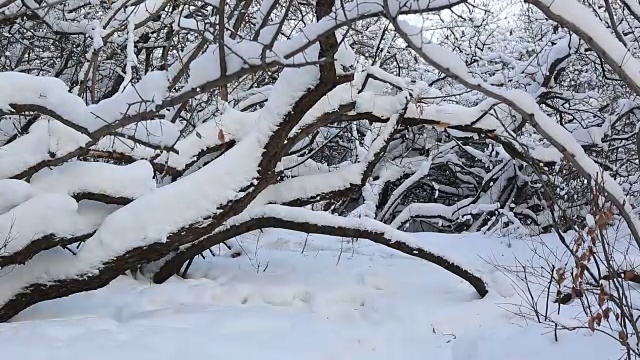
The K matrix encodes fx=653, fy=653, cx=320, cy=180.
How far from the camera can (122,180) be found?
15.7ft

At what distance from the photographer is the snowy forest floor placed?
12.5 feet

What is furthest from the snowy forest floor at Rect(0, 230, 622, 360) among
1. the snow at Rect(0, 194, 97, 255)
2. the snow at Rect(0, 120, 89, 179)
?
the snow at Rect(0, 120, 89, 179)

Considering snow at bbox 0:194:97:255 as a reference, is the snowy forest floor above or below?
below

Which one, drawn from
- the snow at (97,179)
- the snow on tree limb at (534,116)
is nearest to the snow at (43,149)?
the snow at (97,179)

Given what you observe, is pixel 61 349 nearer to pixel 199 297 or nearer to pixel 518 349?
pixel 199 297

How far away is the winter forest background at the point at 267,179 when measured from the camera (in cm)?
317

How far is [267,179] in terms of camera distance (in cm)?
468

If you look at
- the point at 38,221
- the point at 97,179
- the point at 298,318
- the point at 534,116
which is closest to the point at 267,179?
the point at 298,318

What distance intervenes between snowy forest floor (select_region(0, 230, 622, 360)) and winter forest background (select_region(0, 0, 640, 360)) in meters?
0.03

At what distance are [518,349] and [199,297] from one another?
2460mm

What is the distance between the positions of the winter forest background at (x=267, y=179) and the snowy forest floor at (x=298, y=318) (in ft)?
0.10

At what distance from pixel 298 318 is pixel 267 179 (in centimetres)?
104

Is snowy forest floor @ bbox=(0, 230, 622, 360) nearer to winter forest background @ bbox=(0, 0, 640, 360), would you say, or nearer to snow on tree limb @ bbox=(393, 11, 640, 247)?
winter forest background @ bbox=(0, 0, 640, 360)

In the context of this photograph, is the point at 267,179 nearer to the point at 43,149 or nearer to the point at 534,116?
the point at 43,149
